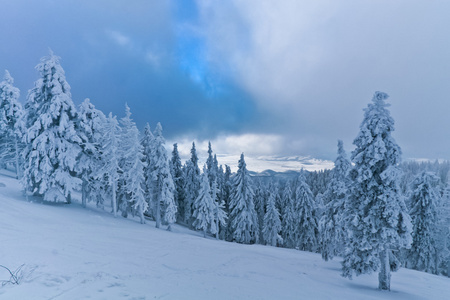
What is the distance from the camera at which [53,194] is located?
26.2 meters

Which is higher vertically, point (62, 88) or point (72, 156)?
point (62, 88)

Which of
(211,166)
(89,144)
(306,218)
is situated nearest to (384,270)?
(306,218)

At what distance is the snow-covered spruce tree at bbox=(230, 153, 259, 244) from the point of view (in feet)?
149

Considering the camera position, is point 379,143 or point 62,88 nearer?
point 379,143

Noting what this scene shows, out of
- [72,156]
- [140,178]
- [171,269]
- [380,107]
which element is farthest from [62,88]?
[380,107]

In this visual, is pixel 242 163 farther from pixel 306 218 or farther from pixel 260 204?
pixel 260 204

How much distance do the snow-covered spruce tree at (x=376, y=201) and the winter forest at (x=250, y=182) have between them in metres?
0.06

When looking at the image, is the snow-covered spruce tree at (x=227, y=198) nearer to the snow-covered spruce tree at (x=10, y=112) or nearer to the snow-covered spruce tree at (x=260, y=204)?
the snow-covered spruce tree at (x=260, y=204)

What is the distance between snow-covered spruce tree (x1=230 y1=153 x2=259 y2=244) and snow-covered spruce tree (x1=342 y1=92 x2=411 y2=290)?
29448 mm

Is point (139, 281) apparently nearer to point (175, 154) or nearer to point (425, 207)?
point (425, 207)

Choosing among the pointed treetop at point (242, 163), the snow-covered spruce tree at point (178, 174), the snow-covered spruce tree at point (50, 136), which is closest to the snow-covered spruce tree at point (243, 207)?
the pointed treetop at point (242, 163)

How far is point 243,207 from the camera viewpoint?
46344mm

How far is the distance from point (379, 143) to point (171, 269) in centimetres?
1509

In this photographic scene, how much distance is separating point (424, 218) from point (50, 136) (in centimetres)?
4796
